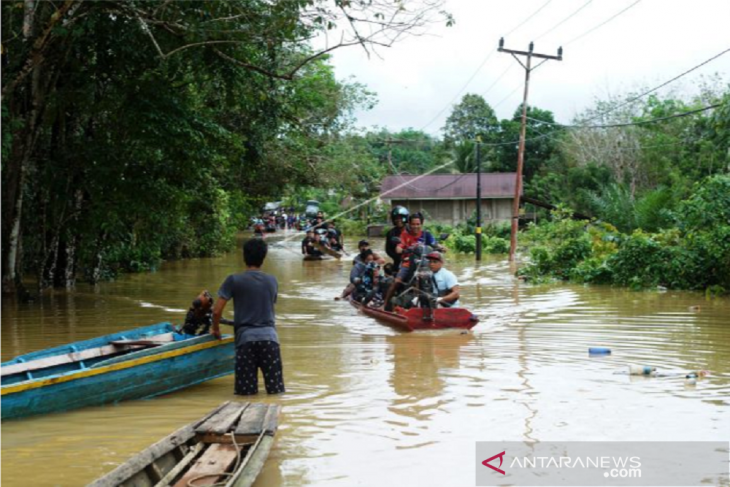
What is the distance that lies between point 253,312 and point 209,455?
249 centimetres

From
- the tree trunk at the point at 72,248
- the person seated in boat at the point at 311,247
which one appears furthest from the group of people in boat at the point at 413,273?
the person seated in boat at the point at 311,247

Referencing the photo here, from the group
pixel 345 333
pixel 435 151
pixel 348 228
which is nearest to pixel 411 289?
pixel 345 333

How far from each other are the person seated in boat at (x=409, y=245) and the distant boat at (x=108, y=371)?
458cm

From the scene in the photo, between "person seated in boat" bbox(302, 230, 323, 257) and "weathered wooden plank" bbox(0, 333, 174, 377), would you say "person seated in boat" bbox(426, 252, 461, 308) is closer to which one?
"weathered wooden plank" bbox(0, 333, 174, 377)

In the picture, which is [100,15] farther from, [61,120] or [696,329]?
[696,329]

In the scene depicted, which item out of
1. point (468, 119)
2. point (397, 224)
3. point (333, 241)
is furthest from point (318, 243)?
point (468, 119)

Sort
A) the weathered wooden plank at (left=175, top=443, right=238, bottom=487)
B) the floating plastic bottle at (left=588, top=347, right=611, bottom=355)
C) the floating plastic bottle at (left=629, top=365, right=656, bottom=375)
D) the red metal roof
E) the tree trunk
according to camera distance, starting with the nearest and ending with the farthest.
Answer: the weathered wooden plank at (left=175, top=443, right=238, bottom=487) → the floating plastic bottle at (left=629, top=365, right=656, bottom=375) → the floating plastic bottle at (left=588, top=347, right=611, bottom=355) → the tree trunk → the red metal roof

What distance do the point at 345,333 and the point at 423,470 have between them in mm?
7689

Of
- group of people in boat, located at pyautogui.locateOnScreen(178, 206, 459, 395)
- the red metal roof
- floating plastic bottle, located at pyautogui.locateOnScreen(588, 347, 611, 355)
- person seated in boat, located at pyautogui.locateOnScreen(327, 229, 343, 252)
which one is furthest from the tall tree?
floating plastic bottle, located at pyautogui.locateOnScreen(588, 347, 611, 355)

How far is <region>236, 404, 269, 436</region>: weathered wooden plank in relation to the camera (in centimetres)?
638

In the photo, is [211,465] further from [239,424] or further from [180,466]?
[239,424]

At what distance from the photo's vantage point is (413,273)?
1384 cm

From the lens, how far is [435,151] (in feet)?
229

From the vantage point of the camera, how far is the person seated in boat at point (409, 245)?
45.0ft
